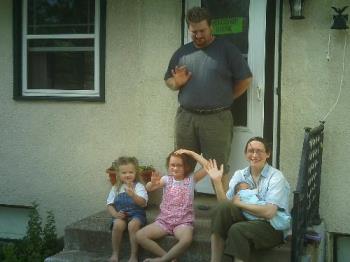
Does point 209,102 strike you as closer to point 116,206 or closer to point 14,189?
point 116,206

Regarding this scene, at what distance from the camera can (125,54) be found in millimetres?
6293

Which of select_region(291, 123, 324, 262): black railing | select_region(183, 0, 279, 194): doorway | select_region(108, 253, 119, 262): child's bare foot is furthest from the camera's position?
select_region(183, 0, 279, 194): doorway

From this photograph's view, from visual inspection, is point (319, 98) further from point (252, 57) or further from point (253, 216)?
point (253, 216)

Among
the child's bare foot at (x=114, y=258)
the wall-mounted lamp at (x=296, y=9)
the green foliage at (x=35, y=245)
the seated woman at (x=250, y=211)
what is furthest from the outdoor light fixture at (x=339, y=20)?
the green foliage at (x=35, y=245)

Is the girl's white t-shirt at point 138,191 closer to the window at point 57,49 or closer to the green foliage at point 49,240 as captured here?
the green foliage at point 49,240

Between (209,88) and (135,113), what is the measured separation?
4.19 feet

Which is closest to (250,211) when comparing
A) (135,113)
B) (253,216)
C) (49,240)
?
(253,216)

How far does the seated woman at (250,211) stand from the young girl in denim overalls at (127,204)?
0.79 m

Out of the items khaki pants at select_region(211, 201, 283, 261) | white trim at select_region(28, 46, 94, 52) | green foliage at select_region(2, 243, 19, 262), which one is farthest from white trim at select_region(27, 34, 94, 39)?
khaki pants at select_region(211, 201, 283, 261)

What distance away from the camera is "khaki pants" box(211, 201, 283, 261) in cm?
426

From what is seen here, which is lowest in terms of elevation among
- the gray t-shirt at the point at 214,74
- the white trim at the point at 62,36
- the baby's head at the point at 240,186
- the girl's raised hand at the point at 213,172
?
the baby's head at the point at 240,186

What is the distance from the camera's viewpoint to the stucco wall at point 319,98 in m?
5.46

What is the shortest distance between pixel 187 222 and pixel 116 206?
2.22 feet

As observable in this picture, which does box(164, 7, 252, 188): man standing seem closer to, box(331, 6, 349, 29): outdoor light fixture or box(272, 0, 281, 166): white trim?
box(272, 0, 281, 166): white trim
